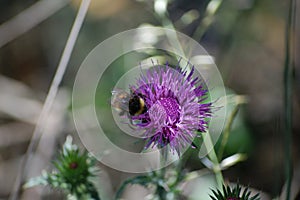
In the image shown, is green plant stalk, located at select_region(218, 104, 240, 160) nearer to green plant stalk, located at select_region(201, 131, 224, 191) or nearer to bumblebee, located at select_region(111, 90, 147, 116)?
green plant stalk, located at select_region(201, 131, 224, 191)

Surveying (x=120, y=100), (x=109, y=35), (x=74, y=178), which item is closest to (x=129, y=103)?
(x=120, y=100)

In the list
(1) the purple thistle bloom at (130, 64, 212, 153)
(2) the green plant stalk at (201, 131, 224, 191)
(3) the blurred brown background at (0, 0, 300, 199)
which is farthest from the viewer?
(3) the blurred brown background at (0, 0, 300, 199)

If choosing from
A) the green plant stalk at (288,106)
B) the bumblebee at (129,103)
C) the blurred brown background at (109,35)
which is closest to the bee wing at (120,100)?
the bumblebee at (129,103)

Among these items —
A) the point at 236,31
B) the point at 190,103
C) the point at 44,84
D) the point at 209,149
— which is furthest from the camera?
the point at 44,84

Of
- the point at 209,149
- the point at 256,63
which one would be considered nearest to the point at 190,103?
the point at 209,149

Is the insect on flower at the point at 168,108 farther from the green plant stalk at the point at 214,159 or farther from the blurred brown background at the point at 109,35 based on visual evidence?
the blurred brown background at the point at 109,35

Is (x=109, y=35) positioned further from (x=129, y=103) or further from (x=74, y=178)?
(x=129, y=103)

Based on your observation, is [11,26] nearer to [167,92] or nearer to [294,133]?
[294,133]

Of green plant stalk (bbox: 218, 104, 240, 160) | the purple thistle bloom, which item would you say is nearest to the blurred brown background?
green plant stalk (bbox: 218, 104, 240, 160)
